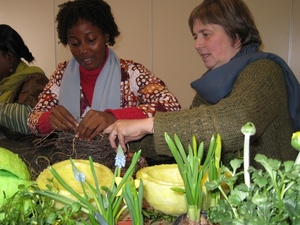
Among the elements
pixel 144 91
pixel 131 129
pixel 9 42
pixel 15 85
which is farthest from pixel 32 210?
pixel 9 42

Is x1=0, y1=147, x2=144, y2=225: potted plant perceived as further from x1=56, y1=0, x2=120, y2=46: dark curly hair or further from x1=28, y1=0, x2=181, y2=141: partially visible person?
x1=56, y1=0, x2=120, y2=46: dark curly hair

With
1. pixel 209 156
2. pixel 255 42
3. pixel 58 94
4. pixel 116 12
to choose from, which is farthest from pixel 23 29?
pixel 209 156

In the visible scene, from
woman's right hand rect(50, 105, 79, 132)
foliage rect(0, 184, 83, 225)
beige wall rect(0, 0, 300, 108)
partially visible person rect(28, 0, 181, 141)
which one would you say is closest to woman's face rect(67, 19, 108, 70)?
partially visible person rect(28, 0, 181, 141)

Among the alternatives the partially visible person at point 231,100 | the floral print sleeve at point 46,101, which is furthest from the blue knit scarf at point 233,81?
the floral print sleeve at point 46,101

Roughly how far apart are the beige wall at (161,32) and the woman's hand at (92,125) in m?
1.95

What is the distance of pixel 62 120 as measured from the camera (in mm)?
1113

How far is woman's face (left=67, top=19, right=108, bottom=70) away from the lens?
1354mm

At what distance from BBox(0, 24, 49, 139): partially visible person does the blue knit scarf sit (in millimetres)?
809

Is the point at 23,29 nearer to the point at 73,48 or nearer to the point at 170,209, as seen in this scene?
the point at 73,48

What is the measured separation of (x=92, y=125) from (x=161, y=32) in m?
2.06

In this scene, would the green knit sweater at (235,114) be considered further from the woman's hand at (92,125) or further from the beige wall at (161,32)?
the beige wall at (161,32)

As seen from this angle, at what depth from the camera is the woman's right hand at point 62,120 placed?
1075 mm

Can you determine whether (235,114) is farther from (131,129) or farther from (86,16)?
(86,16)

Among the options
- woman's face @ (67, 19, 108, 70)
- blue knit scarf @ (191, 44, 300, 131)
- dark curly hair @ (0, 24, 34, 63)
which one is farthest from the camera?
dark curly hair @ (0, 24, 34, 63)
